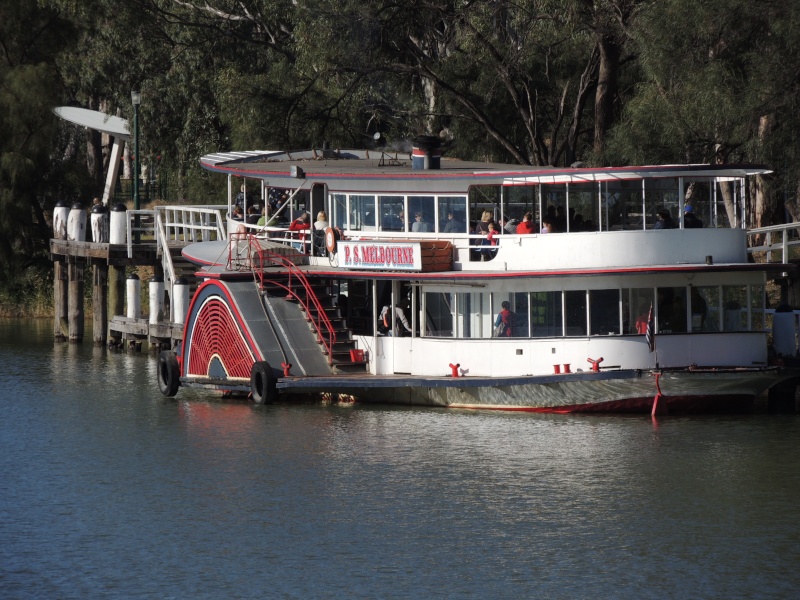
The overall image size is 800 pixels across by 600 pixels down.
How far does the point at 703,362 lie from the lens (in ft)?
98.2

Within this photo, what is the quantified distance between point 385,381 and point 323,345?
2.03m

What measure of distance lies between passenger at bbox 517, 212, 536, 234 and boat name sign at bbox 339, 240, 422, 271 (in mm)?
2166

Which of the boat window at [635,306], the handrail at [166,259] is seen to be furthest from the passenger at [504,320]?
the handrail at [166,259]

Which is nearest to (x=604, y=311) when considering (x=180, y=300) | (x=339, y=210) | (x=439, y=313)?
(x=439, y=313)

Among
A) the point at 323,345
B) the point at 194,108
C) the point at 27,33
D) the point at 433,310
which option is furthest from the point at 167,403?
the point at 27,33

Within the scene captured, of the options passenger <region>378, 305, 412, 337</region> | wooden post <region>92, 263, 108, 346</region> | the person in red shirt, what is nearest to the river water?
passenger <region>378, 305, 412, 337</region>

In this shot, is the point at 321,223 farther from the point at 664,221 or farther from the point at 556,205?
the point at 664,221

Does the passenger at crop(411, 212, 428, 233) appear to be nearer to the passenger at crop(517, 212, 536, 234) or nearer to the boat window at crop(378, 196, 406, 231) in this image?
the boat window at crop(378, 196, 406, 231)

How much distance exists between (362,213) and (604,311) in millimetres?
6255

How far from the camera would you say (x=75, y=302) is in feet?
166

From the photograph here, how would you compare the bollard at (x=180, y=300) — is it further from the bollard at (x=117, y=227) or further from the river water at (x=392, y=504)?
the river water at (x=392, y=504)

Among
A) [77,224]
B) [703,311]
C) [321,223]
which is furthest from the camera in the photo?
[77,224]

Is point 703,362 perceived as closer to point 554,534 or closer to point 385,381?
point 385,381

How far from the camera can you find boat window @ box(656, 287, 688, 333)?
2989 cm
